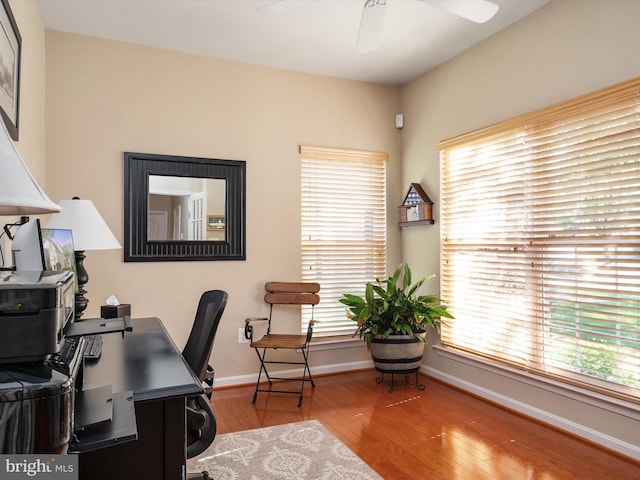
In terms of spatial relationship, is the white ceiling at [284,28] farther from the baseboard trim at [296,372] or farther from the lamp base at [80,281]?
the baseboard trim at [296,372]

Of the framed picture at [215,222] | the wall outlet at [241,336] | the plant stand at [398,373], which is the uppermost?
the framed picture at [215,222]

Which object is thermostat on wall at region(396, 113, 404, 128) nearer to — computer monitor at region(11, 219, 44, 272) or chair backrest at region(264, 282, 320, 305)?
chair backrest at region(264, 282, 320, 305)

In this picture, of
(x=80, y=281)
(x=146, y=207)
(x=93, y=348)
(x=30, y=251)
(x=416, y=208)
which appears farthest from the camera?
(x=416, y=208)

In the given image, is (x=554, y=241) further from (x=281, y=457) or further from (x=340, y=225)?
(x=281, y=457)

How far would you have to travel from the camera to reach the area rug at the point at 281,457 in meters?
2.32

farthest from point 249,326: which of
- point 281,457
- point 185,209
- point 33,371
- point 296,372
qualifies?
point 33,371

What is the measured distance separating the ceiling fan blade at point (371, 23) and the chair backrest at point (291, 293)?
202cm

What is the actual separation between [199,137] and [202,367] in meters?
2.33

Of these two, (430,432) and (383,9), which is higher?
(383,9)

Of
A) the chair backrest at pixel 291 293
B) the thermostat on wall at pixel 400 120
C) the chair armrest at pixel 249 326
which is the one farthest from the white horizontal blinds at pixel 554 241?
the chair armrest at pixel 249 326

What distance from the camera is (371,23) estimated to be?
2.56 m

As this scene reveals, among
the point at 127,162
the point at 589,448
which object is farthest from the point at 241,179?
the point at 589,448

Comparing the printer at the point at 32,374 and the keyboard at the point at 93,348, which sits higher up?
the printer at the point at 32,374

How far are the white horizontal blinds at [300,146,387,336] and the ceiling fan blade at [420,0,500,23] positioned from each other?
76.9 inches
